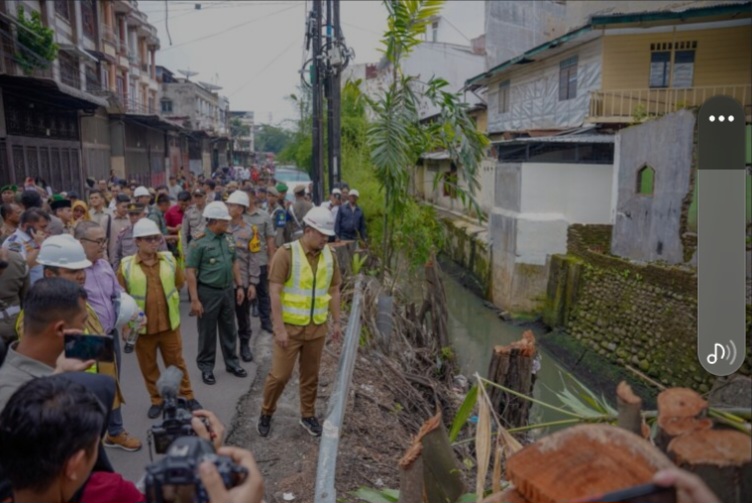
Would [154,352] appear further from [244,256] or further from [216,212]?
[244,256]

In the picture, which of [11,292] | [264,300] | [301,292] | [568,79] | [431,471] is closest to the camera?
[431,471]

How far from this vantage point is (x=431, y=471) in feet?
9.05

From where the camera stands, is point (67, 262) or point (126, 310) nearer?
point (67, 262)

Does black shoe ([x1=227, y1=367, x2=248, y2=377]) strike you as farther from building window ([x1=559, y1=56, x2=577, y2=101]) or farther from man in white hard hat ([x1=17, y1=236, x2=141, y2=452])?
building window ([x1=559, y1=56, x2=577, y2=101])

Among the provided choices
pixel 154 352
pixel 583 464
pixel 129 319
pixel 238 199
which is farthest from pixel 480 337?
pixel 583 464

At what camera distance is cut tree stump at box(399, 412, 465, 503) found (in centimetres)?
275

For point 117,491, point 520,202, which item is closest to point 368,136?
point 117,491

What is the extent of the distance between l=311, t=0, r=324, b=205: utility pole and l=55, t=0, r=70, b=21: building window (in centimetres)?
1081

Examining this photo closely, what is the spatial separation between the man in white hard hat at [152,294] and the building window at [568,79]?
1709cm

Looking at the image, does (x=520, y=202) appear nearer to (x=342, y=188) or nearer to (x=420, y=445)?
(x=342, y=188)

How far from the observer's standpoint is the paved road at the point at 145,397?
4309 millimetres

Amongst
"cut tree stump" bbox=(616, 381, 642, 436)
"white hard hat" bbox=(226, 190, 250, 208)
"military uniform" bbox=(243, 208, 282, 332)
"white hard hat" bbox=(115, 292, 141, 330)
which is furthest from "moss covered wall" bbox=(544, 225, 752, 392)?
"cut tree stump" bbox=(616, 381, 642, 436)

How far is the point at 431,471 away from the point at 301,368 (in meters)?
2.14

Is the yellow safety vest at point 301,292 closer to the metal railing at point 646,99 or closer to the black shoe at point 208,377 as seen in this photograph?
the black shoe at point 208,377
